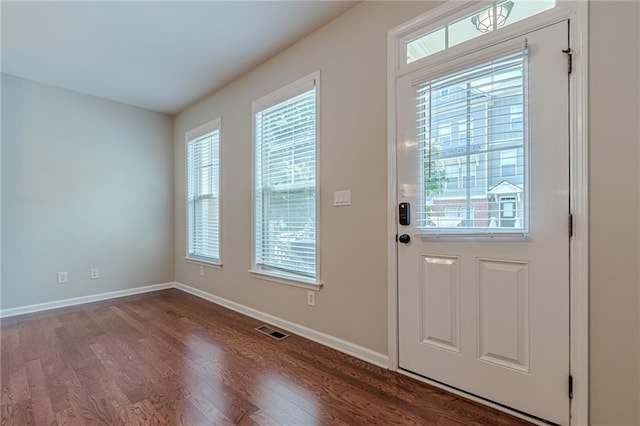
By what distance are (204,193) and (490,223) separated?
137 inches

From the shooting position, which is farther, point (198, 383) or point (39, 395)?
point (198, 383)

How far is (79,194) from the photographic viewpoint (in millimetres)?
3809

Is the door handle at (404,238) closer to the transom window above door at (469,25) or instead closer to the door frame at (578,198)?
the door frame at (578,198)

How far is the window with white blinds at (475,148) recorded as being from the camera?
5.25 feet

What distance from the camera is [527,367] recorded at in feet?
5.16

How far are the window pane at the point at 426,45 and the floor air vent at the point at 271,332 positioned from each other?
2.36 meters

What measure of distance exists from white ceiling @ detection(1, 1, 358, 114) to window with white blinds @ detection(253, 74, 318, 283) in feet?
1.52

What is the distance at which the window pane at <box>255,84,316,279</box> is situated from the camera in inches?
106

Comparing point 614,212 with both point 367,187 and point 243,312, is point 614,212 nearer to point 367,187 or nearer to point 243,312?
point 367,187

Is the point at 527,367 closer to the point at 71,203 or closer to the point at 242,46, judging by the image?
the point at 242,46

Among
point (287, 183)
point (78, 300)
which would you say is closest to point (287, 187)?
point (287, 183)

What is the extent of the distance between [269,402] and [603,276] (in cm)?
178

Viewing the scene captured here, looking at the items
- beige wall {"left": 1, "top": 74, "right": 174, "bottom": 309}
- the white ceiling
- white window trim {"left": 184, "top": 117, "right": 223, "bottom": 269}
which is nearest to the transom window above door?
the white ceiling

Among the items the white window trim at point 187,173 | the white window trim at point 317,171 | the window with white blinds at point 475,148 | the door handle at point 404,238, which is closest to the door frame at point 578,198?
the window with white blinds at point 475,148
